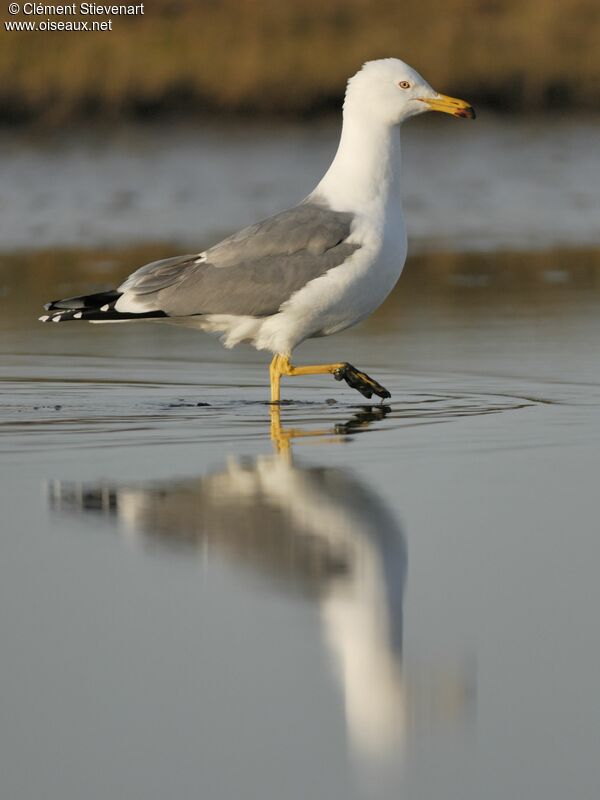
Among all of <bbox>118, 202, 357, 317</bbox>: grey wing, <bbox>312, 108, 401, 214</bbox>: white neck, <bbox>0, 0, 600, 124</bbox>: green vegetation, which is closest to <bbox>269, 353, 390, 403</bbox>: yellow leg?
<bbox>118, 202, 357, 317</bbox>: grey wing

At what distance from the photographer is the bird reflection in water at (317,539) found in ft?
13.7

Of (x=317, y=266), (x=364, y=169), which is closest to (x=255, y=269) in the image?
(x=317, y=266)

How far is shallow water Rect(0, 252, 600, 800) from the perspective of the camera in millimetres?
3789

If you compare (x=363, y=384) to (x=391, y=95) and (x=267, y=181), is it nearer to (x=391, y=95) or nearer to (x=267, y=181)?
(x=391, y=95)

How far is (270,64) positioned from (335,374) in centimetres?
1722

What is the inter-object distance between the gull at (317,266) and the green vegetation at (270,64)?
50.8ft

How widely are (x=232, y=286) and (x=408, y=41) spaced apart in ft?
57.3

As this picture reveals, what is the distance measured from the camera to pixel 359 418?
25.2ft

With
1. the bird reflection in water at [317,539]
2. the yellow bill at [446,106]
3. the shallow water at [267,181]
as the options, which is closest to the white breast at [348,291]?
the yellow bill at [446,106]

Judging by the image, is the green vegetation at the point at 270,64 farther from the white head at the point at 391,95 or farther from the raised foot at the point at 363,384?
the raised foot at the point at 363,384

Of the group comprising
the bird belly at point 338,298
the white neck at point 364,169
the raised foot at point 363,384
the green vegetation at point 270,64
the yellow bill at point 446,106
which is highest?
the green vegetation at point 270,64

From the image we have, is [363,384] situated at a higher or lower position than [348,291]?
lower

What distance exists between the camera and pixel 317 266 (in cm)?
802

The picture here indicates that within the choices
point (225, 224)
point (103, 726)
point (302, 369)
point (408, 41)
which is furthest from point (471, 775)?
point (408, 41)
